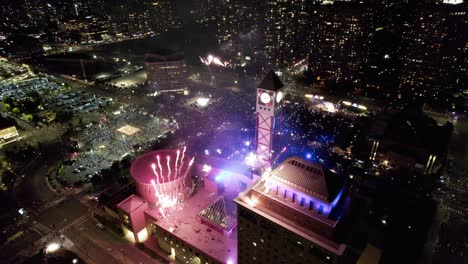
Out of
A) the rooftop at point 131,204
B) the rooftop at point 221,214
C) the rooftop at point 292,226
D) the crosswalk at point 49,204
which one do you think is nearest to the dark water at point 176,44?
the crosswalk at point 49,204

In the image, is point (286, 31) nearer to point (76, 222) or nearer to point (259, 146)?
point (259, 146)

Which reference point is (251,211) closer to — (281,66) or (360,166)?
(360,166)

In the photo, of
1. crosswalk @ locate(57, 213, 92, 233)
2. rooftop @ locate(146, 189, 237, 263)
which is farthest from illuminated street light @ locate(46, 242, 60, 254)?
rooftop @ locate(146, 189, 237, 263)

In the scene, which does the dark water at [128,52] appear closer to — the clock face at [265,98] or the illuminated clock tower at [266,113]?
the illuminated clock tower at [266,113]

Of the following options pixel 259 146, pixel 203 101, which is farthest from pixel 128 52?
pixel 259 146

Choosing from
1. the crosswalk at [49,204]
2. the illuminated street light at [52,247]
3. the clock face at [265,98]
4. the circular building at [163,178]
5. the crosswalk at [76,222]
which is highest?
the clock face at [265,98]

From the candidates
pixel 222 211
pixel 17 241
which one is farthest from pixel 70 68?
pixel 222 211
